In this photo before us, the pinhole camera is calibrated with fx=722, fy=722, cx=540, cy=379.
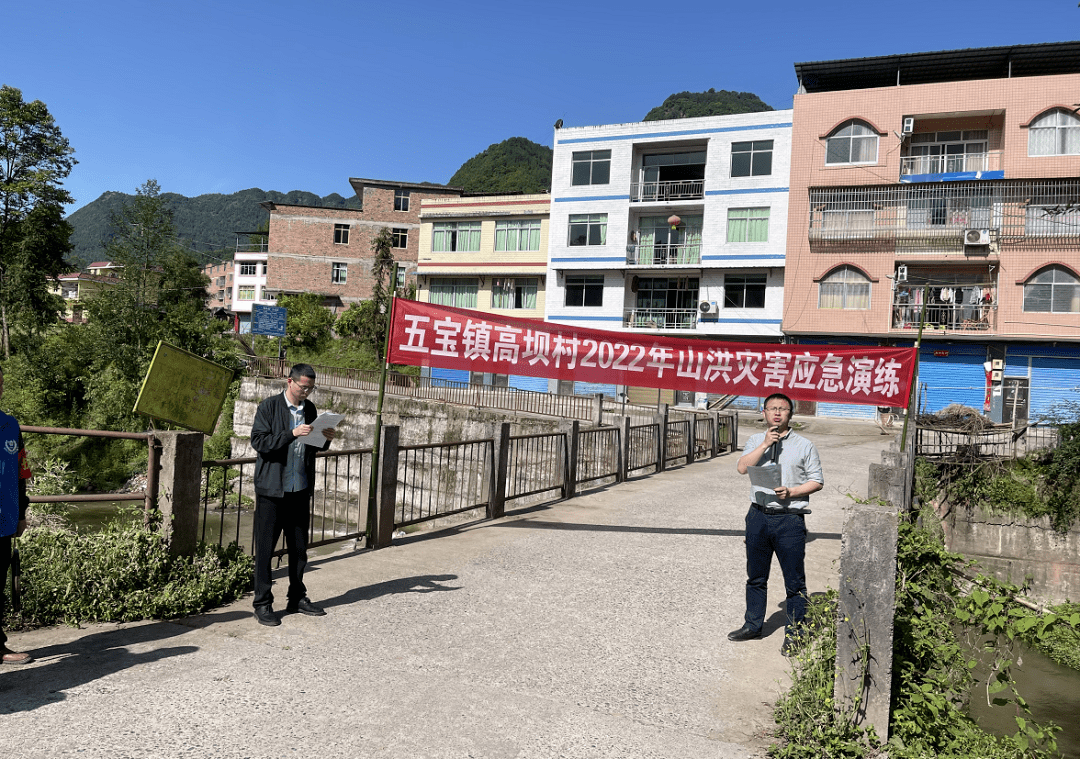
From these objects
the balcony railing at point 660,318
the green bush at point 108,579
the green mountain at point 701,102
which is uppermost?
the green mountain at point 701,102

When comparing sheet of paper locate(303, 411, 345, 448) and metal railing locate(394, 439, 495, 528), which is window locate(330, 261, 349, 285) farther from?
sheet of paper locate(303, 411, 345, 448)

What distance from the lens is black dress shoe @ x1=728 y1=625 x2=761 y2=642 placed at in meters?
5.51

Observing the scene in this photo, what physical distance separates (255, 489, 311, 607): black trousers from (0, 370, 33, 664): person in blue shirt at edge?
1.47 m

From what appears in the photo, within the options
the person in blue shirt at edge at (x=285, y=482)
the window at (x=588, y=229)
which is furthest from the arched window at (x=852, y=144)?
the person in blue shirt at edge at (x=285, y=482)

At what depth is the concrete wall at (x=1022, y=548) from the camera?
14.7 meters

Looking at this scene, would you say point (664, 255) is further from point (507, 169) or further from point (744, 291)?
point (507, 169)

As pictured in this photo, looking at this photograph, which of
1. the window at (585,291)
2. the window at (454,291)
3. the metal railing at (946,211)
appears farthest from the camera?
the window at (454,291)

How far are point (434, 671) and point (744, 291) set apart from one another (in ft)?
108

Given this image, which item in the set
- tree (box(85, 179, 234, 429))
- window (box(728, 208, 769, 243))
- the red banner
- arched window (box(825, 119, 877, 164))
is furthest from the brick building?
the red banner

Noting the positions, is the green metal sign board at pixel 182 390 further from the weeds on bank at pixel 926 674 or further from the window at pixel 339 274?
the window at pixel 339 274

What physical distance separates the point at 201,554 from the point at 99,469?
31258mm

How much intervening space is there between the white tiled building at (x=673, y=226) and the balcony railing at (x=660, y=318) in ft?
0.19

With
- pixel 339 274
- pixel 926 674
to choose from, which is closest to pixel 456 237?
pixel 339 274

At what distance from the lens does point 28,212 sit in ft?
131
